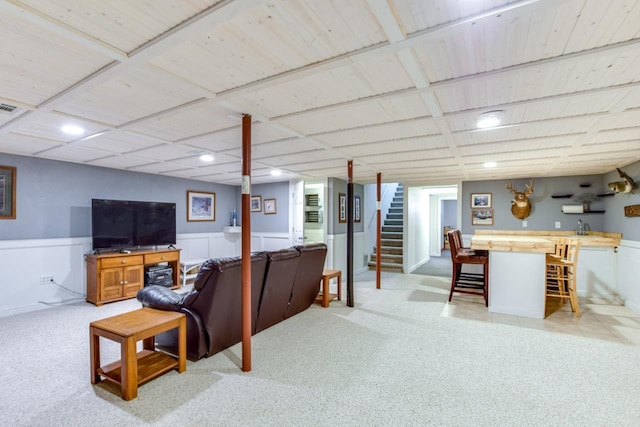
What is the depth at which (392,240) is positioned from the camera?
823 cm

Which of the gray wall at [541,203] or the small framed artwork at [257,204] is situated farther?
the small framed artwork at [257,204]

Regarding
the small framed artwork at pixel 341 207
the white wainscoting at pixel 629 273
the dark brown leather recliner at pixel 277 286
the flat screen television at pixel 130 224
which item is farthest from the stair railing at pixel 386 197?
the dark brown leather recliner at pixel 277 286

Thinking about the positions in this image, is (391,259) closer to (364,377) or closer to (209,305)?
(364,377)

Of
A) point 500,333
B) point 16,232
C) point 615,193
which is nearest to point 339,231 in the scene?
point 500,333

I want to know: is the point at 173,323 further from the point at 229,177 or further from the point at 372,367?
the point at 229,177

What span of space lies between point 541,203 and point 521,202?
0.38 m

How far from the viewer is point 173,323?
8.15 ft

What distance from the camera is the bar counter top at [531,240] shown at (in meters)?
3.99

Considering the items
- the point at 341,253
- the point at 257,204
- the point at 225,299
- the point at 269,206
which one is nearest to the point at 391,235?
the point at 341,253

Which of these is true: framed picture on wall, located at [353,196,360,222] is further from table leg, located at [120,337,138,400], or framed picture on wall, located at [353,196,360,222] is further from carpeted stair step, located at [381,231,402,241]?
table leg, located at [120,337,138,400]

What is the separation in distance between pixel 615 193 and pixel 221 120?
19.5ft

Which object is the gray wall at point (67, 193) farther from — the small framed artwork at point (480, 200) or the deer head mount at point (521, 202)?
the deer head mount at point (521, 202)

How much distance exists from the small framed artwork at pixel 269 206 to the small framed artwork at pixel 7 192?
4243mm

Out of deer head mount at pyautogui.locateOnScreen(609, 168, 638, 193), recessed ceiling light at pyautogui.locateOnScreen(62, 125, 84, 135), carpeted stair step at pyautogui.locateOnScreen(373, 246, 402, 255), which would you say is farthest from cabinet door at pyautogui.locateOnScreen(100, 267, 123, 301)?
deer head mount at pyautogui.locateOnScreen(609, 168, 638, 193)
